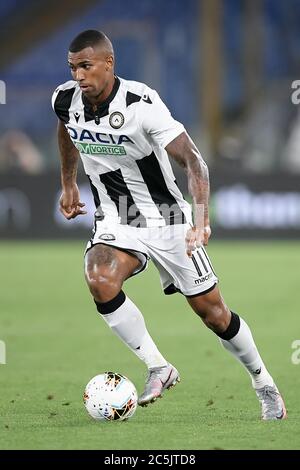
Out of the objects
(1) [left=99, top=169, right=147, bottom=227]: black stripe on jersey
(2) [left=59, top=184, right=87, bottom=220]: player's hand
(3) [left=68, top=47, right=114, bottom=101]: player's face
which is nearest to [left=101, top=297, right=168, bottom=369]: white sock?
(1) [left=99, top=169, right=147, bottom=227]: black stripe on jersey

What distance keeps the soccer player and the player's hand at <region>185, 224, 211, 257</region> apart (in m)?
0.02

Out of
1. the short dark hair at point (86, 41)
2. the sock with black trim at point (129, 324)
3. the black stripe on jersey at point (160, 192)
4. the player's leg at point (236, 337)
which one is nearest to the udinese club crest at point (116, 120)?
the black stripe on jersey at point (160, 192)

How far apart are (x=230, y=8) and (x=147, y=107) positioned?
1877 centimetres

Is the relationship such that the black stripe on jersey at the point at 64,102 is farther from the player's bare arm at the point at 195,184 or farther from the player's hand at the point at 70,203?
the player's bare arm at the point at 195,184

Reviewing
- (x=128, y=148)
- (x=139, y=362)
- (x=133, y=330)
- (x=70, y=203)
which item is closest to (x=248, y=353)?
(x=133, y=330)

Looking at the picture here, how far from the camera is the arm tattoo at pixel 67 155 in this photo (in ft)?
24.9

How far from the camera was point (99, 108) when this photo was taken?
7129 millimetres

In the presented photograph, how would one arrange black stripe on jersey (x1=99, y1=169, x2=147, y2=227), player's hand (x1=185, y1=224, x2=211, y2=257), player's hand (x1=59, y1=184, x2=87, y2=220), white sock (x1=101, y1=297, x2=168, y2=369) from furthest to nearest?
player's hand (x1=59, y1=184, x2=87, y2=220) → black stripe on jersey (x1=99, y1=169, x2=147, y2=227) → white sock (x1=101, y1=297, x2=168, y2=369) → player's hand (x1=185, y1=224, x2=211, y2=257)

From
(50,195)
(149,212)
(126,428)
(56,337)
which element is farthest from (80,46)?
(50,195)

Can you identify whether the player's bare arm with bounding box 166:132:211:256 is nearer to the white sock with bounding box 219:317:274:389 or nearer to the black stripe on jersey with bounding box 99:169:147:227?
the black stripe on jersey with bounding box 99:169:147:227

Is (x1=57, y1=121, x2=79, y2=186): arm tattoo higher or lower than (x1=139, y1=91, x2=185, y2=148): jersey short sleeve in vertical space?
lower

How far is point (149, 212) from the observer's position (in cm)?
732

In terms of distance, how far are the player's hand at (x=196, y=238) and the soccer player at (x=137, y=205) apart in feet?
0.07

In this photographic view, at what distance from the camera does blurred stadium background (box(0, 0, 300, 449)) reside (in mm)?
7285
